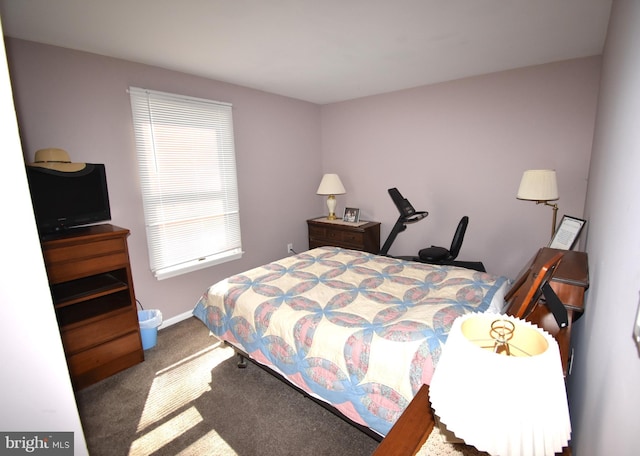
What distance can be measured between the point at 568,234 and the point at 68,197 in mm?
3517

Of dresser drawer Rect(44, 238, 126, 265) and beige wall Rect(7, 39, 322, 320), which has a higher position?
beige wall Rect(7, 39, 322, 320)

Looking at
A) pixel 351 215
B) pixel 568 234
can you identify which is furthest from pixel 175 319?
pixel 568 234

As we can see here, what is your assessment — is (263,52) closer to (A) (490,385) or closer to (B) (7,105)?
(B) (7,105)

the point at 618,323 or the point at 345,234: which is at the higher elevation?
the point at 618,323

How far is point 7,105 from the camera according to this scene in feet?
1.87

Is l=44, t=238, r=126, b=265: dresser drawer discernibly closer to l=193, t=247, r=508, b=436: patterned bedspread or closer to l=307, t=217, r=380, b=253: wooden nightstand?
l=193, t=247, r=508, b=436: patterned bedspread

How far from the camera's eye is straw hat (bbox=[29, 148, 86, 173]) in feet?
6.57

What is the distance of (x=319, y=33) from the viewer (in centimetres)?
207

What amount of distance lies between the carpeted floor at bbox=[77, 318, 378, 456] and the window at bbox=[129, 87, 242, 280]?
100 cm

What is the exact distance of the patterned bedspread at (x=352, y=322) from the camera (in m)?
1.44

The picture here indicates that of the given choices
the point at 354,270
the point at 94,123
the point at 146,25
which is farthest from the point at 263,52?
the point at 354,270

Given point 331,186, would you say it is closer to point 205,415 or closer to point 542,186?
point 542,186

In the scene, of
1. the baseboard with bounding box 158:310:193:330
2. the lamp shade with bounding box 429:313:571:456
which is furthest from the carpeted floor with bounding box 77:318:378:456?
the lamp shade with bounding box 429:313:571:456

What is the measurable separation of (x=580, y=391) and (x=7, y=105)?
6.25ft
